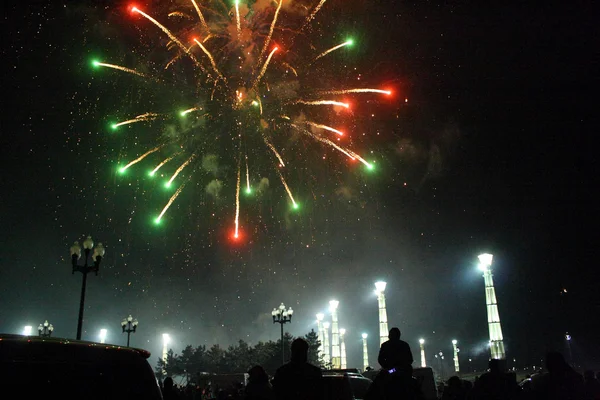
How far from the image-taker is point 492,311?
32781 mm

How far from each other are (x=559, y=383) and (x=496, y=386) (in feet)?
5.84

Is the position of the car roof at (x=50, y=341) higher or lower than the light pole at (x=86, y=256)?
lower

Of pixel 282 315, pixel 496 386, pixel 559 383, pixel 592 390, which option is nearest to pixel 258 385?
pixel 496 386

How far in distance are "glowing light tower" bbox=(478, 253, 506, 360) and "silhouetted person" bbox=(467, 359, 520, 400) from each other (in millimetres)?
24923

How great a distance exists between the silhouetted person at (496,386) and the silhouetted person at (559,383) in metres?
1.51

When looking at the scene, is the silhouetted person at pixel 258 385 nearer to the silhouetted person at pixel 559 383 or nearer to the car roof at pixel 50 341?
the silhouetted person at pixel 559 383

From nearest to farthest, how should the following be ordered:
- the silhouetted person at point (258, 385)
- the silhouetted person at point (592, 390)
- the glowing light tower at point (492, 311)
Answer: the silhouetted person at point (592, 390) < the silhouetted person at point (258, 385) < the glowing light tower at point (492, 311)

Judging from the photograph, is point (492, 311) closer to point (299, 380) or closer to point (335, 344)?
point (299, 380)

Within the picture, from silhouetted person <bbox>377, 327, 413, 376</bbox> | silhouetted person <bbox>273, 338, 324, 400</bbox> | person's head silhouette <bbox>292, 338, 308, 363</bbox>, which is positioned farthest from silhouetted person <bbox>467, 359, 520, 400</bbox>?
person's head silhouette <bbox>292, 338, 308, 363</bbox>

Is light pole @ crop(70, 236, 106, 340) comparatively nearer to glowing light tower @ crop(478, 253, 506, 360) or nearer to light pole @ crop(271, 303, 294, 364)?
light pole @ crop(271, 303, 294, 364)

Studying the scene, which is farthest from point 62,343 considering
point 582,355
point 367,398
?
point 582,355

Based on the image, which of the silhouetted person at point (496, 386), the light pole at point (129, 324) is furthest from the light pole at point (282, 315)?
the silhouetted person at point (496, 386)

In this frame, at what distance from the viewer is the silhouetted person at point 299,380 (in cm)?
466

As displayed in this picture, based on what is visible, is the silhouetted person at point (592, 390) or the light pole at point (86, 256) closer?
the silhouetted person at point (592, 390)
